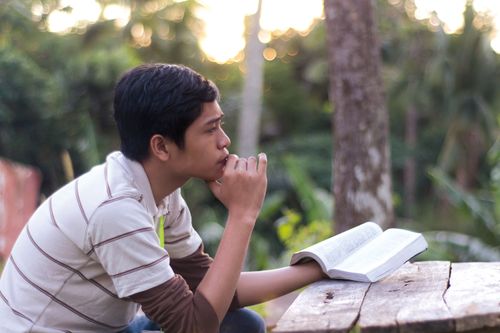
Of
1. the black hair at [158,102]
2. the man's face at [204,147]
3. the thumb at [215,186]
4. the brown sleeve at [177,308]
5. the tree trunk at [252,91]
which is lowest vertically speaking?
the tree trunk at [252,91]

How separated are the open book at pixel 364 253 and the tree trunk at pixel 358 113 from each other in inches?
123

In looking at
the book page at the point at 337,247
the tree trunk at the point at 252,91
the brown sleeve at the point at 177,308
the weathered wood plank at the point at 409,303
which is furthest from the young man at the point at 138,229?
the tree trunk at the point at 252,91

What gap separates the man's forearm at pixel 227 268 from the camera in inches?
87.3

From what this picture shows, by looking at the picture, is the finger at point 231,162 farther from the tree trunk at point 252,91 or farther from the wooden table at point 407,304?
the tree trunk at point 252,91

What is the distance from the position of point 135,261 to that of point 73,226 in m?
0.21

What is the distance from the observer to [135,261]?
215cm

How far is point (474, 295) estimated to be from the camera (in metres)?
2.06

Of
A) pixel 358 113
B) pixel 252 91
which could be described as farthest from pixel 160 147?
pixel 252 91

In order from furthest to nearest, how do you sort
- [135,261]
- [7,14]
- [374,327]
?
1. [7,14]
2. [135,261]
3. [374,327]

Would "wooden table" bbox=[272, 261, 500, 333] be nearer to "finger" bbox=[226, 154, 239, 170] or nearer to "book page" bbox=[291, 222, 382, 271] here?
"book page" bbox=[291, 222, 382, 271]

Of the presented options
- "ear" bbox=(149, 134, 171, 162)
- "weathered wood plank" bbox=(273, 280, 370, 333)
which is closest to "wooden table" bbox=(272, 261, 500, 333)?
"weathered wood plank" bbox=(273, 280, 370, 333)

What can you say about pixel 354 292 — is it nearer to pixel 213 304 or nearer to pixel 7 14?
pixel 213 304

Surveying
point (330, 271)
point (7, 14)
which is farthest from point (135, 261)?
point (7, 14)

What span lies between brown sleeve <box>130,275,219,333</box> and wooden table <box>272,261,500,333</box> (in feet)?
0.83
